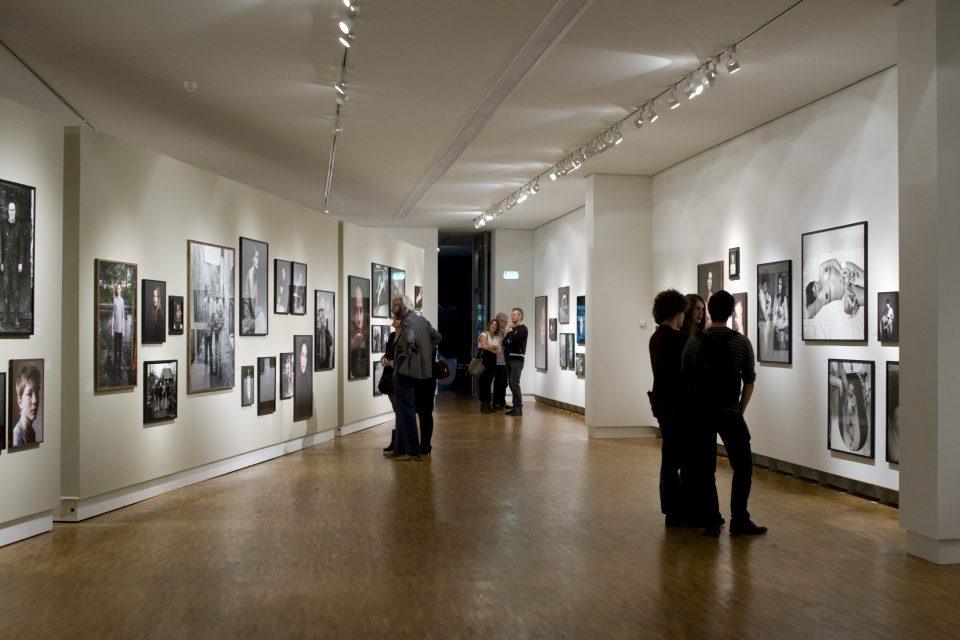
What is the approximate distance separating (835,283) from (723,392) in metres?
3.03

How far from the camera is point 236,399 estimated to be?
34.9ft

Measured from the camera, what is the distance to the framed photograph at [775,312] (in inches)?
→ 401

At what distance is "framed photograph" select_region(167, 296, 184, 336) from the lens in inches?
358

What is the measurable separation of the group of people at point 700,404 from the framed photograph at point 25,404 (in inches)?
192

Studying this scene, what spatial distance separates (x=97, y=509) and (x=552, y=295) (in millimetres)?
13880

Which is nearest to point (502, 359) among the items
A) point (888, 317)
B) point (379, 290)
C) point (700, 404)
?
point (379, 290)

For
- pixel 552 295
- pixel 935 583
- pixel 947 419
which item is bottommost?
pixel 935 583

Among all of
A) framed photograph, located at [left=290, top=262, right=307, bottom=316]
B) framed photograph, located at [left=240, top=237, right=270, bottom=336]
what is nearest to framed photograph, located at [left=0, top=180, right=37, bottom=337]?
framed photograph, located at [left=240, top=237, right=270, bottom=336]

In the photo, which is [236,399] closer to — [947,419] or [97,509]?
[97,509]

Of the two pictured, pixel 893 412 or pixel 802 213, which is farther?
pixel 802 213

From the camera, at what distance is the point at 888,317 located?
8344mm

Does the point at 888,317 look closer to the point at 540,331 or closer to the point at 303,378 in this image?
the point at 303,378

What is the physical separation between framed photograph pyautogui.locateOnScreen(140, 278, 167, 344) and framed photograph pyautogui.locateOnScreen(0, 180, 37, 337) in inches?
68.7

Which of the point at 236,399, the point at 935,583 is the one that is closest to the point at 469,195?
the point at 236,399
